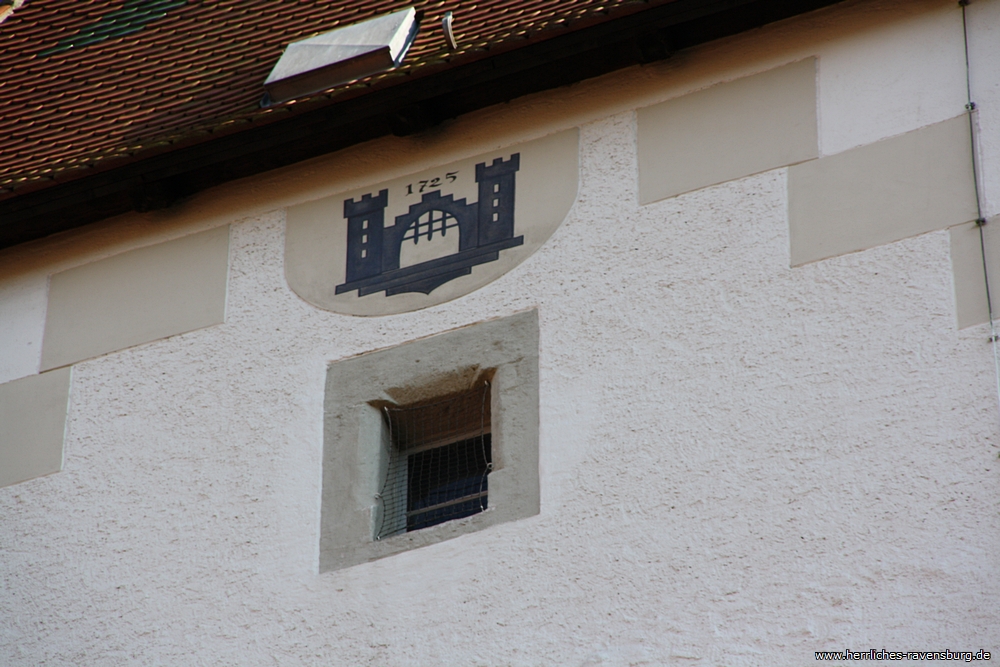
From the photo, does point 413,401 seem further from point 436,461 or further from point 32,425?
point 32,425

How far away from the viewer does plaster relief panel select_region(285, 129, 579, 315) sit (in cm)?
816

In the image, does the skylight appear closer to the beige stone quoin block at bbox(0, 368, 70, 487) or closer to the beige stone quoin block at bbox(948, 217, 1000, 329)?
the beige stone quoin block at bbox(0, 368, 70, 487)

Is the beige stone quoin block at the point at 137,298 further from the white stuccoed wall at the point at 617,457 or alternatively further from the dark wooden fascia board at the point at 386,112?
the dark wooden fascia board at the point at 386,112

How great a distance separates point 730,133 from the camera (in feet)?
26.3

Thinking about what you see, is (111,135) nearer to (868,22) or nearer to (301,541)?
(301,541)

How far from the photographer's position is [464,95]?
853cm

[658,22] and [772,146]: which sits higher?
[658,22]

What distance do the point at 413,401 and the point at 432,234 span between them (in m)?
0.69

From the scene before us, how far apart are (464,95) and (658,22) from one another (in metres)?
0.85

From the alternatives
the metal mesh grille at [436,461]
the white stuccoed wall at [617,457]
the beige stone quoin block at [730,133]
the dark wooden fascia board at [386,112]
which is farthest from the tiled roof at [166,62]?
the metal mesh grille at [436,461]

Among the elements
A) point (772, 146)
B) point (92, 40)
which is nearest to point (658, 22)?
point (772, 146)

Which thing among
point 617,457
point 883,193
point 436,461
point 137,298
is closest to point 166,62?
point 137,298

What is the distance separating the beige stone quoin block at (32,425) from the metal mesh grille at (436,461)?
139 centimetres

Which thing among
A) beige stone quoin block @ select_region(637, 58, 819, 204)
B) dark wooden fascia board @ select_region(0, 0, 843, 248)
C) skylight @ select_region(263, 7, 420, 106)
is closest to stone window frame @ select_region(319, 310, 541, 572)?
beige stone quoin block @ select_region(637, 58, 819, 204)
